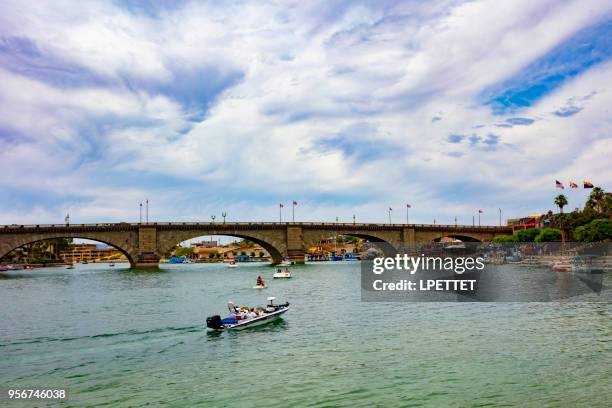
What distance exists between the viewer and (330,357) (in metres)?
24.5

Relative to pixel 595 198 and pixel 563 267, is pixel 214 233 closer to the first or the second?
pixel 563 267

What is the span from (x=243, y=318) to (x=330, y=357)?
34.5ft

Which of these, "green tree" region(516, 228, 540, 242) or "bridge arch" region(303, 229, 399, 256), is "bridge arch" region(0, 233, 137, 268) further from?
"green tree" region(516, 228, 540, 242)

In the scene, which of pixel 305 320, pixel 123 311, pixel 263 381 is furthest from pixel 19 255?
pixel 263 381

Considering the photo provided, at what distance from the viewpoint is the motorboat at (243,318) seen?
32.0 m

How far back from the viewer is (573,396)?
1825 centimetres

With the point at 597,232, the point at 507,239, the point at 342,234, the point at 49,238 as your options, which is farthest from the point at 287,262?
the point at 597,232

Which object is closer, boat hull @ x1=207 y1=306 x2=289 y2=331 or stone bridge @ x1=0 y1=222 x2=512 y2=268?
boat hull @ x1=207 y1=306 x2=289 y2=331

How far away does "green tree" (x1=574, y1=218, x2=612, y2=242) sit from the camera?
93.1 m

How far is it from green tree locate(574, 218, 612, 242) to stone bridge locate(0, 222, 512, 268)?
1763 inches

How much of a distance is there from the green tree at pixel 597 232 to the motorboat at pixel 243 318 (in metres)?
79.1

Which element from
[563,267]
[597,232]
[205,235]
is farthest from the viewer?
[205,235]

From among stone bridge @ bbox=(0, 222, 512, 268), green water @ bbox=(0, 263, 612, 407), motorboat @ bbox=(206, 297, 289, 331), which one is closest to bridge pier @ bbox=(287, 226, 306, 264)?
stone bridge @ bbox=(0, 222, 512, 268)

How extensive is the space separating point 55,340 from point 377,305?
25.0 meters
